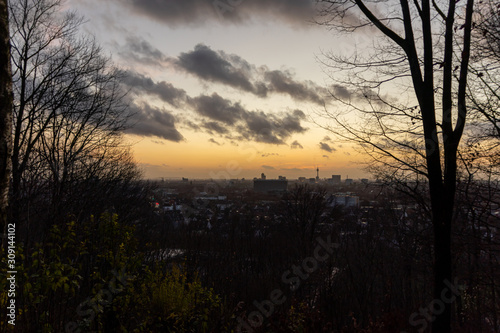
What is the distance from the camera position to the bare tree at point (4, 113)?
6.59ft

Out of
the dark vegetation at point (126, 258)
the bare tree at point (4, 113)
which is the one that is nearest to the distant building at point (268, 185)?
the dark vegetation at point (126, 258)

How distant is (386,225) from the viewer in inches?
1029

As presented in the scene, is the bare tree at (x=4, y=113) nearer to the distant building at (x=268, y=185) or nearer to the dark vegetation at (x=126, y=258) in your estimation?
the dark vegetation at (x=126, y=258)

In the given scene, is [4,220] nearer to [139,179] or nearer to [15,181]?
[15,181]

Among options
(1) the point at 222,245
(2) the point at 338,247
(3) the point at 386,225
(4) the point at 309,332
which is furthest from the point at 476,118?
(1) the point at 222,245

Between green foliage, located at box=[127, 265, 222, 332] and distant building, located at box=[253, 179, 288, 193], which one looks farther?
distant building, located at box=[253, 179, 288, 193]

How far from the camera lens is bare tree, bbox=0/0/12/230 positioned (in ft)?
6.59

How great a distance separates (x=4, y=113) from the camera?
2033 millimetres

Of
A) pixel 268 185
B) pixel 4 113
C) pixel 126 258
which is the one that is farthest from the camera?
pixel 268 185

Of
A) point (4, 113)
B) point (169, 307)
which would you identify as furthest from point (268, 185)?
point (4, 113)

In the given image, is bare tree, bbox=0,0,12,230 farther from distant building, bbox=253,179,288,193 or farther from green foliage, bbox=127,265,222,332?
distant building, bbox=253,179,288,193

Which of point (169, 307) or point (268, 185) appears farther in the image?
point (268, 185)

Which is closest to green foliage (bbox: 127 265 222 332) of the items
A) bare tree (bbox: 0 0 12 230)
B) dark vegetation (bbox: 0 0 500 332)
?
dark vegetation (bbox: 0 0 500 332)

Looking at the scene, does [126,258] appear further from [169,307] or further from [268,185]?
[268,185]
